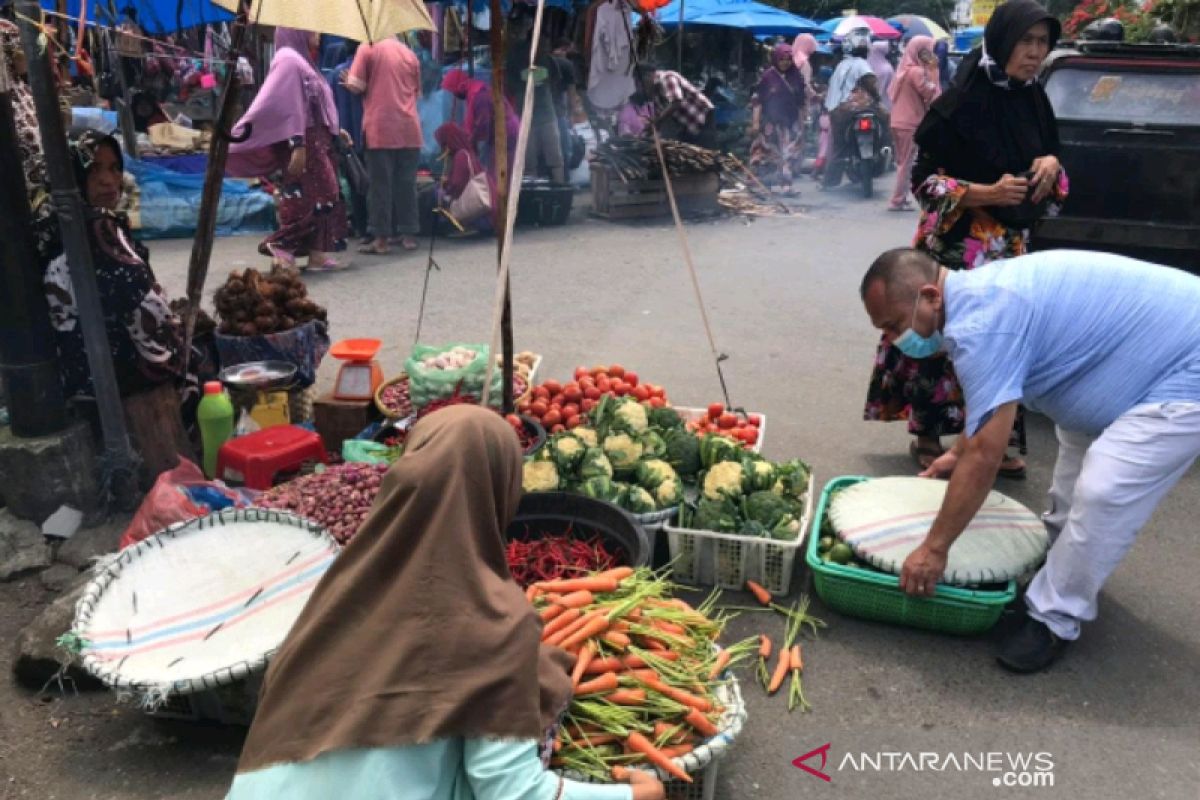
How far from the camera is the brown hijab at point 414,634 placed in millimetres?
1681

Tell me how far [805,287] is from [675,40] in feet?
35.0

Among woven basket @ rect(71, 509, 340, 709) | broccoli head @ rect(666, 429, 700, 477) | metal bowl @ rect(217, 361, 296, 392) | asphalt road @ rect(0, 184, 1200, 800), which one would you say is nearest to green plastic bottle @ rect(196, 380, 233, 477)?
metal bowl @ rect(217, 361, 296, 392)

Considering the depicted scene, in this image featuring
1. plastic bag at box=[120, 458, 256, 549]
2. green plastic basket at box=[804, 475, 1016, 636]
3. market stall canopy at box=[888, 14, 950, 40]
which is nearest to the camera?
green plastic basket at box=[804, 475, 1016, 636]

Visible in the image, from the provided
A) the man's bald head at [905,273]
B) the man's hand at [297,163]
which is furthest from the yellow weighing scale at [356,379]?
the man's hand at [297,163]

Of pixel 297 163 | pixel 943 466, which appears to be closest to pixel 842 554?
pixel 943 466

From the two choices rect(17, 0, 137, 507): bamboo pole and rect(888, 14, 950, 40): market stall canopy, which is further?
rect(888, 14, 950, 40): market stall canopy

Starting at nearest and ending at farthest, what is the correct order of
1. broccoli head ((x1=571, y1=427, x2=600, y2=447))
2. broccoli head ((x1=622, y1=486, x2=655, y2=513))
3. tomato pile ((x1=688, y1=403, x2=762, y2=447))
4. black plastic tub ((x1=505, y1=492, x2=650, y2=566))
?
black plastic tub ((x1=505, y1=492, x2=650, y2=566))
broccoli head ((x1=622, y1=486, x2=655, y2=513))
broccoli head ((x1=571, y1=427, x2=600, y2=447))
tomato pile ((x1=688, y1=403, x2=762, y2=447))

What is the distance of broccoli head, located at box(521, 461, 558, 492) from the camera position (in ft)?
12.3

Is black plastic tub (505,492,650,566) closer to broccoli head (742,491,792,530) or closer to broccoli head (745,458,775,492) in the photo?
broccoli head (742,491,792,530)

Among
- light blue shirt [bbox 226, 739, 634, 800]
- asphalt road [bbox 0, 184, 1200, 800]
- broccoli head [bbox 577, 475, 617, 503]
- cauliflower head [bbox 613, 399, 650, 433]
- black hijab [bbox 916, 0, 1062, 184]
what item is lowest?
asphalt road [bbox 0, 184, 1200, 800]

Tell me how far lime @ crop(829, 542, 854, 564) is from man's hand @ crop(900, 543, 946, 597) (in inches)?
10.4

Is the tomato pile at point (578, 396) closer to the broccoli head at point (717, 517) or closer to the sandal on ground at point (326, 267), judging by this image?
the broccoli head at point (717, 517)

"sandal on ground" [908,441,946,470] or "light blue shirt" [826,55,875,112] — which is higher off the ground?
"light blue shirt" [826,55,875,112]

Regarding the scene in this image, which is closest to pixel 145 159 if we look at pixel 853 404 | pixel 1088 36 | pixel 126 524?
pixel 126 524
